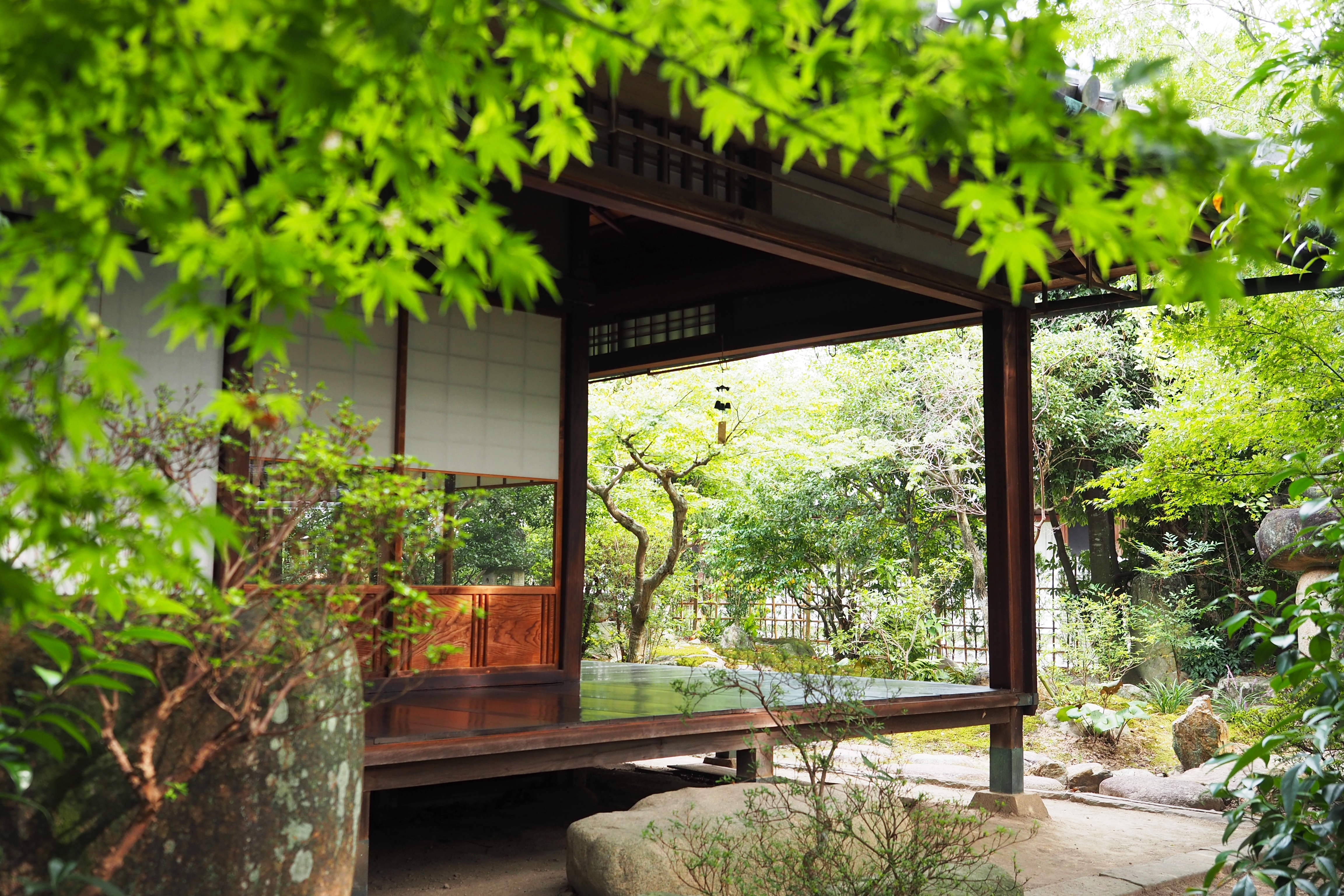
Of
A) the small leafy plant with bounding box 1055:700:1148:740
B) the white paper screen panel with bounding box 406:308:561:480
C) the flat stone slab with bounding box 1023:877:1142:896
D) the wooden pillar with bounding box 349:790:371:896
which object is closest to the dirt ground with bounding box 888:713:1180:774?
the small leafy plant with bounding box 1055:700:1148:740

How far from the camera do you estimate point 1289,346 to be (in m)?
7.41

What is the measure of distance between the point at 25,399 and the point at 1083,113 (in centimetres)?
257

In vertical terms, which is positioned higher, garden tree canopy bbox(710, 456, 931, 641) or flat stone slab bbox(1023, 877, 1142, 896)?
garden tree canopy bbox(710, 456, 931, 641)

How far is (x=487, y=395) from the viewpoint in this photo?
6.50 m

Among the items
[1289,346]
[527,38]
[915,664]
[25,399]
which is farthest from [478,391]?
[915,664]

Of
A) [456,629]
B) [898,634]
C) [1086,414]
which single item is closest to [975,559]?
[898,634]

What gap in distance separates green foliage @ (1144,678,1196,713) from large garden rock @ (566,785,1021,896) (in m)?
7.33

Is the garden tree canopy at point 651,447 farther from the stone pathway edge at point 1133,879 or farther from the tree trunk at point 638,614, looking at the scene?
the stone pathway edge at point 1133,879

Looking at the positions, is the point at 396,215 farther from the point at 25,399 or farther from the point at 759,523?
the point at 759,523

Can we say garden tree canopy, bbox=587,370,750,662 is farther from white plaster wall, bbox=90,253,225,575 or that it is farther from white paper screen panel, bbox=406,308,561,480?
white plaster wall, bbox=90,253,225,575

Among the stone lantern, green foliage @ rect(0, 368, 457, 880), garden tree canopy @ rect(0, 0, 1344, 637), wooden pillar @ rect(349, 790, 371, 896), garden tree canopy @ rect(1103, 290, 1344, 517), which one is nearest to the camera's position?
garden tree canopy @ rect(0, 0, 1344, 637)

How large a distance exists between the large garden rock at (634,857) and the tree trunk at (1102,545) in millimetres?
9927

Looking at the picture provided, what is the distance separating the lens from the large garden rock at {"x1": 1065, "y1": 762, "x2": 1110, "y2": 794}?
27.1 feet

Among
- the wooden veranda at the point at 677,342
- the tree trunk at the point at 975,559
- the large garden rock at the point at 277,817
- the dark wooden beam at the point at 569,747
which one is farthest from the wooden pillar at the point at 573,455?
the tree trunk at the point at 975,559
